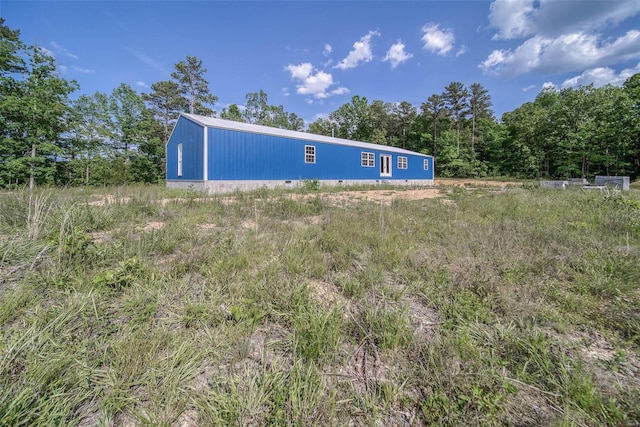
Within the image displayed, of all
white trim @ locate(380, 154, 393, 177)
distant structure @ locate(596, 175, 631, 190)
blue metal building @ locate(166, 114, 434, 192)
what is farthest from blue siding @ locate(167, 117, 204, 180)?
distant structure @ locate(596, 175, 631, 190)

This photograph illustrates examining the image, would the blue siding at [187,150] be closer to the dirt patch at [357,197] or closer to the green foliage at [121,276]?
the dirt patch at [357,197]

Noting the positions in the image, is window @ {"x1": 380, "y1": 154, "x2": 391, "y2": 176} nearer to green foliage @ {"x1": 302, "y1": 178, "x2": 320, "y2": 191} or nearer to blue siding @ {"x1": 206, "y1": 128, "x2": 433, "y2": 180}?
blue siding @ {"x1": 206, "y1": 128, "x2": 433, "y2": 180}

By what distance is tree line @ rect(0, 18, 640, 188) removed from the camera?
14734mm

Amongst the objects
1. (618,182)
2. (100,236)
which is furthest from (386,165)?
(100,236)

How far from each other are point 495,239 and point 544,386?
2.53 m

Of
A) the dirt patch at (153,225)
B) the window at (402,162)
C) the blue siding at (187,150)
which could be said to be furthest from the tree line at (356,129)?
the window at (402,162)

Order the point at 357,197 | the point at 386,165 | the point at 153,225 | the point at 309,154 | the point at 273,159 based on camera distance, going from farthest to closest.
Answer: the point at 386,165, the point at 309,154, the point at 273,159, the point at 357,197, the point at 153,225

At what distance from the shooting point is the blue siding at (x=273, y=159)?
37.7ft

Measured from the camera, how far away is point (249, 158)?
40.6 feet

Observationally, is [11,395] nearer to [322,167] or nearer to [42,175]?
[322,167]

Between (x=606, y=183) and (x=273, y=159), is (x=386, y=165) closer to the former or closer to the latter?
(x=273, y=159)

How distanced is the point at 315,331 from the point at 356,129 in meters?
41.4

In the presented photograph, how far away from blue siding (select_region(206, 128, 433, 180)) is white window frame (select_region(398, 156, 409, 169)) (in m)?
3.10

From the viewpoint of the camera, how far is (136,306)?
2010 mm
